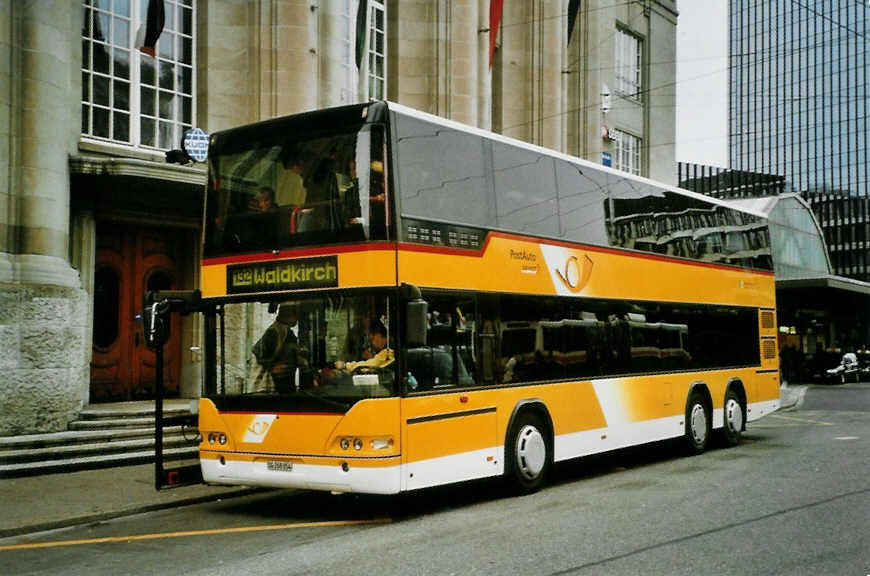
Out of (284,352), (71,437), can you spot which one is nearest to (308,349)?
(284,352)

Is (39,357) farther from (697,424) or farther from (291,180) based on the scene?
(697,424)

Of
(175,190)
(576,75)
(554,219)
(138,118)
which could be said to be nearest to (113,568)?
(554,219)

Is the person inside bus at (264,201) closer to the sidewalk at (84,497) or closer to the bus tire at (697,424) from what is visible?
the sidewalk at (84,497)

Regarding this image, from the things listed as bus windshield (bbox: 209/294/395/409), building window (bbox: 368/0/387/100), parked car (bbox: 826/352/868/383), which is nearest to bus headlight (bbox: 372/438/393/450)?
bus windshield (bbox: 209/294/395/409)

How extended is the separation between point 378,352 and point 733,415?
31.6 ft

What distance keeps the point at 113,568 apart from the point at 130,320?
10020 millimetres

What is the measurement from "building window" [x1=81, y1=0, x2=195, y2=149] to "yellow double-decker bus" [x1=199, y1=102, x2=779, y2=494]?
22.0 feet

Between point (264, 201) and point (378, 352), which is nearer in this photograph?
point (378, 352)

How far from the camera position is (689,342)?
52.2ft

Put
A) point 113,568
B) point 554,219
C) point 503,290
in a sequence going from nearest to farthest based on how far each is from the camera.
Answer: point 113,568
point 503,290
point 554,219

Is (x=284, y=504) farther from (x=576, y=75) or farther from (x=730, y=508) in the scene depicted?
(x=576, y=75)

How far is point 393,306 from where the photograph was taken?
9781mm

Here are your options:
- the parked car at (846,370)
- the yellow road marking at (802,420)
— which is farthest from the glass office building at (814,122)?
the yellow road marking at (802,420)

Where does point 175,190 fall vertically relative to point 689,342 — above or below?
above
